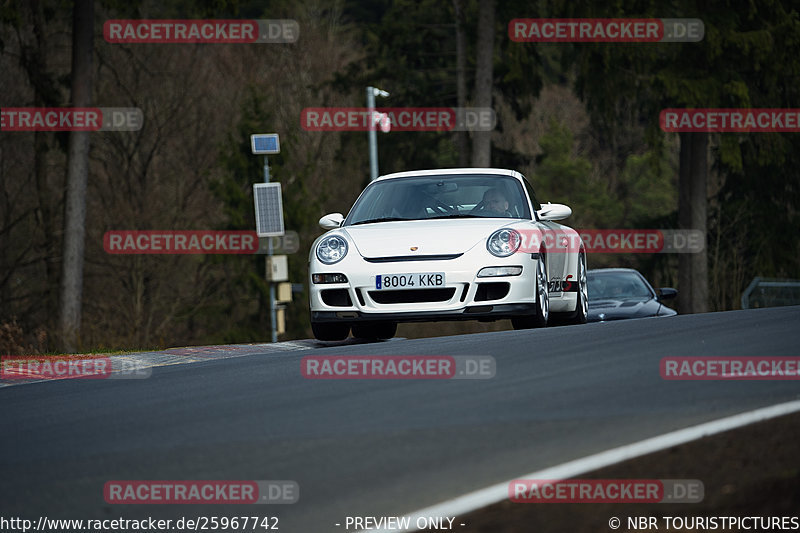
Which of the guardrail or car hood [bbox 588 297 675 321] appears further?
the guardrail

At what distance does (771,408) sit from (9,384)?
6.14 m

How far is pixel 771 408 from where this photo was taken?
20.2ft

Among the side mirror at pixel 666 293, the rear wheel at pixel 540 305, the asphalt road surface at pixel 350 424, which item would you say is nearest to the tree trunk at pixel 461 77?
the side mirror at pixel 666 293

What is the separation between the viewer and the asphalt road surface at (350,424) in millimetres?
5359

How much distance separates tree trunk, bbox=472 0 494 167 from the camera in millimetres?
32125

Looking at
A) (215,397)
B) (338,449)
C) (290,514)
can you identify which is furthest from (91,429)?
(290,514)

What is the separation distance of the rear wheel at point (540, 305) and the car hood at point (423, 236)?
19.9 inches

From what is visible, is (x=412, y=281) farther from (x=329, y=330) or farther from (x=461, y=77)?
(x=461, y=77)

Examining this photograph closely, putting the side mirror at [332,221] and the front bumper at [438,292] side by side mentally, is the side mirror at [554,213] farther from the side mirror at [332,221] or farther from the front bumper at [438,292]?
the side mirror at [332,221]

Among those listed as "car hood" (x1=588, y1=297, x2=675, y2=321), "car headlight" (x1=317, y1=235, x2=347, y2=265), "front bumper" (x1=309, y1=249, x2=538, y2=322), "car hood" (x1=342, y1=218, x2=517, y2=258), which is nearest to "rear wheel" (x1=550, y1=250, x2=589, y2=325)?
"car hood" (x1=342, y1=218, x2=517, y2=258)

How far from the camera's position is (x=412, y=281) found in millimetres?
10484

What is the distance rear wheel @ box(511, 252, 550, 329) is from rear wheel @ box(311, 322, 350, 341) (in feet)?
5.22

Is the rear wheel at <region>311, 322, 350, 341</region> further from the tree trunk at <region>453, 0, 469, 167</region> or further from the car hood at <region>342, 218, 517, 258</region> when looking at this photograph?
the tree trunk at <region>453, 0, 469, 167</region>

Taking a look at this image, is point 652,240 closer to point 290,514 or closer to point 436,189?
point 436,189
